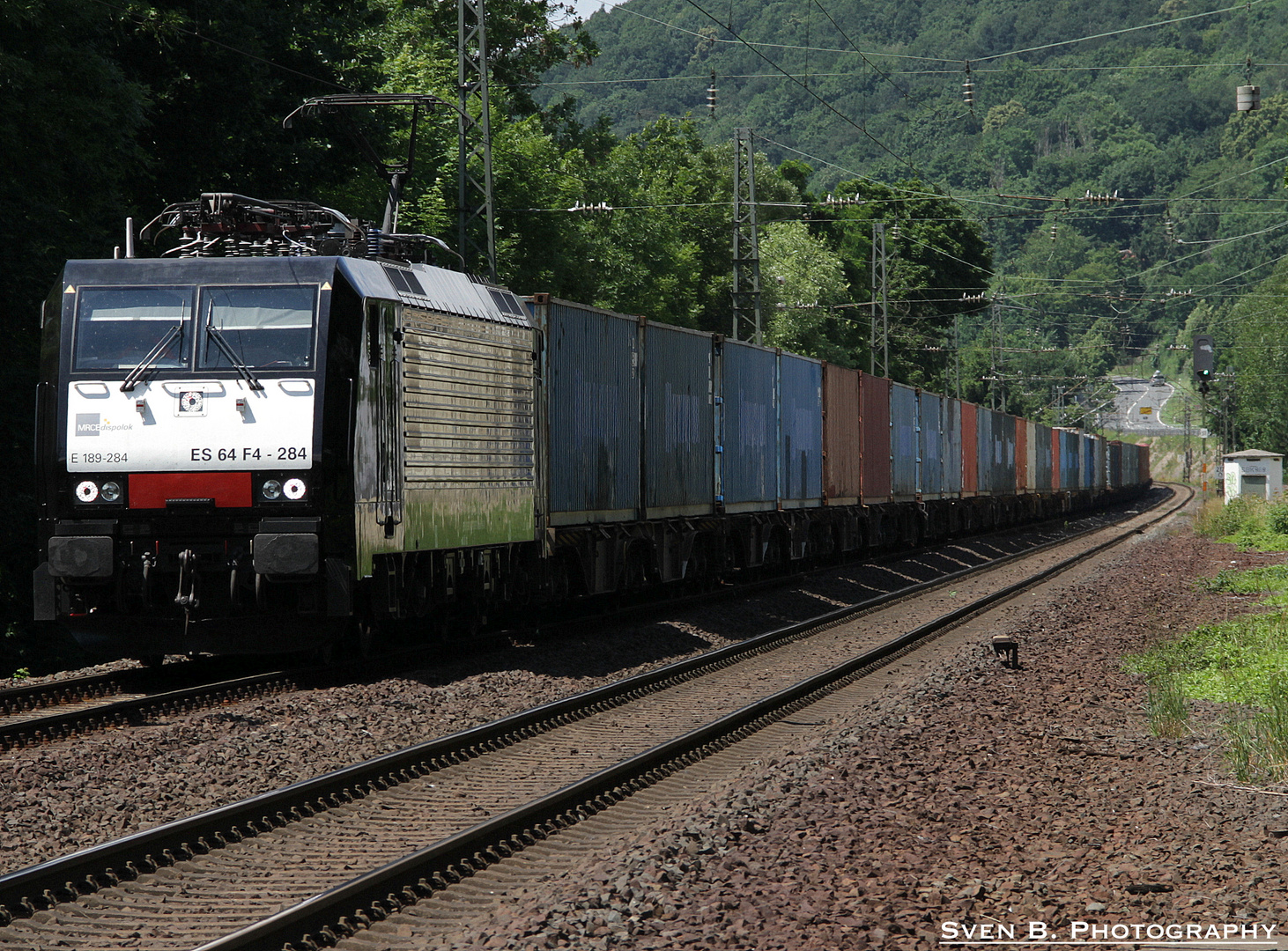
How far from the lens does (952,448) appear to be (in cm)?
3731

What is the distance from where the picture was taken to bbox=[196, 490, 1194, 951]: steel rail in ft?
19.1

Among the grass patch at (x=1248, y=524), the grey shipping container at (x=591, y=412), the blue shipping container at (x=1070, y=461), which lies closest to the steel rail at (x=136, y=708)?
the grey shipping container at (x=591, y=412)

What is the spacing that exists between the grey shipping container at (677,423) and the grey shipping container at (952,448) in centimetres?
1672

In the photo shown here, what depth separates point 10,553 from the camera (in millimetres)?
18266

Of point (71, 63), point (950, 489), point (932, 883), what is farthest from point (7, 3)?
point (950, 489)

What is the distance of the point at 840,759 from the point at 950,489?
2857cm

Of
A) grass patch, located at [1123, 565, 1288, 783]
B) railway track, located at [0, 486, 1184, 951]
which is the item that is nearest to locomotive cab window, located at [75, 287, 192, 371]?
railway track, located at [0, 486, 1184, 951]

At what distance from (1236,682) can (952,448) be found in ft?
84.0

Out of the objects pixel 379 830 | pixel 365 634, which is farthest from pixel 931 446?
pixel 379 830

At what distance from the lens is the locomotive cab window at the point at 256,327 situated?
12047 mm

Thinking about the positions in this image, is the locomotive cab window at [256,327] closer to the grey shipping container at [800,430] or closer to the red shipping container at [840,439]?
the grey shipping container at [800,430]

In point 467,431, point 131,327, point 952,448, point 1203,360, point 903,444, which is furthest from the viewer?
point 952,448

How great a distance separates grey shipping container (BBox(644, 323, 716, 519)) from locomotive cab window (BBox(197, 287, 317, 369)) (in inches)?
282

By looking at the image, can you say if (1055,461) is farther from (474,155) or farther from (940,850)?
(940,850)
